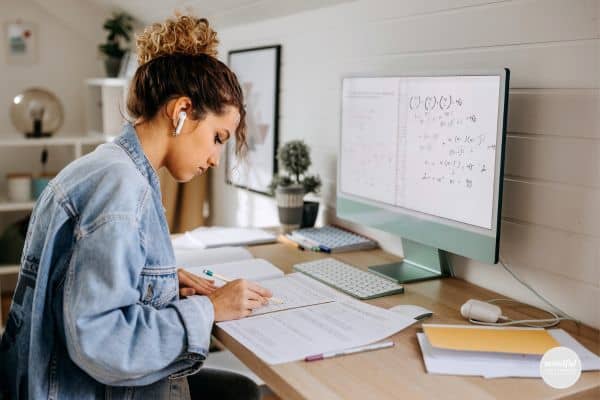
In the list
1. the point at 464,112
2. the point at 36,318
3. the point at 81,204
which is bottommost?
the point at 36,318

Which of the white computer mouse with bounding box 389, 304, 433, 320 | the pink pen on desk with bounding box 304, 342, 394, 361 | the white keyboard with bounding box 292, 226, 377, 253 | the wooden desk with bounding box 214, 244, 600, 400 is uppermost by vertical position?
the white keyboard with bounding box 292, 226, 377, 253

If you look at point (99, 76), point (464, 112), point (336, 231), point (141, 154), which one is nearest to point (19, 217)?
Answer: point (99, 76)

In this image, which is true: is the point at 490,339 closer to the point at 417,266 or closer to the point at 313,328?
the point at 313,328

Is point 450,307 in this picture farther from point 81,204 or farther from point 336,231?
point 81,204

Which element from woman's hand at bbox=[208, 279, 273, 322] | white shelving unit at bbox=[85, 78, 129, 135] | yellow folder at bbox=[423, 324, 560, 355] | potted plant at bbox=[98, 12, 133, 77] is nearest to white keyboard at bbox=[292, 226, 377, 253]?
woman's hand at bbox=[208, 279, 273, 322]

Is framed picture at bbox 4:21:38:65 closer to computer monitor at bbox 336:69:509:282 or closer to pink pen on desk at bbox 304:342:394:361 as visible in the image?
computer monitor at bbox 336:69:509:282

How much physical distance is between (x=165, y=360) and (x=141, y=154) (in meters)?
0.39

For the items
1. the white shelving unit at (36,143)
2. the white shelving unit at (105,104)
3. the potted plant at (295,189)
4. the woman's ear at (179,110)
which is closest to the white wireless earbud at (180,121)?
the woman's ear at (179,110)

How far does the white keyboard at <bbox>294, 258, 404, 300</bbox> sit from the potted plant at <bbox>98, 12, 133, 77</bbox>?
2220 mm

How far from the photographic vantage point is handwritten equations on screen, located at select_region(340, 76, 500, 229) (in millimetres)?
1359

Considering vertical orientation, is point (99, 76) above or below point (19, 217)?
above

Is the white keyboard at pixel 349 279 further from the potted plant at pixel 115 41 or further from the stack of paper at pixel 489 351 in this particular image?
the potted plant at pixel 115 41

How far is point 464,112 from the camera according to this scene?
54.9 inches

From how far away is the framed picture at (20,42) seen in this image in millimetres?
3648
